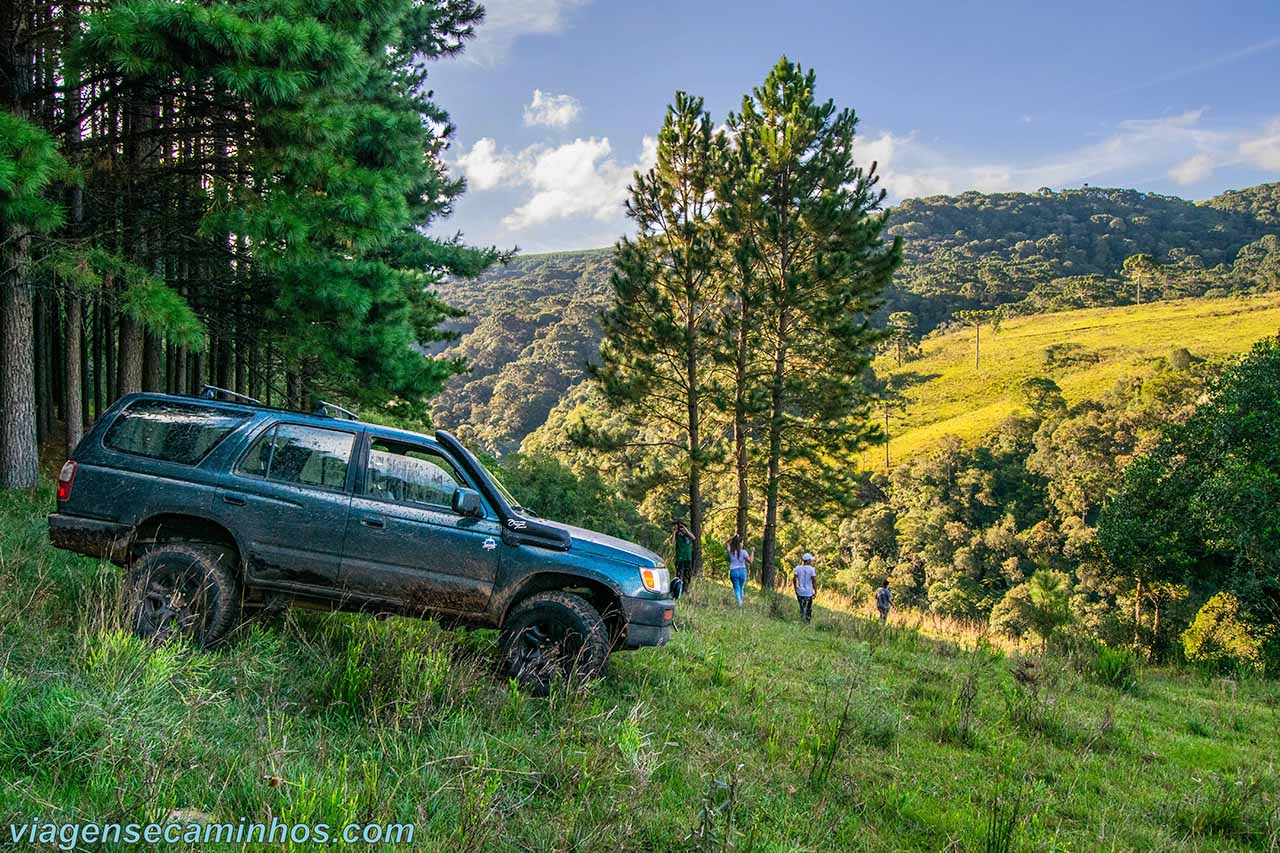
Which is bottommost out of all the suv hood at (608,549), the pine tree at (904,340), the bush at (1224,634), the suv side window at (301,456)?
the bush at (1224,634)

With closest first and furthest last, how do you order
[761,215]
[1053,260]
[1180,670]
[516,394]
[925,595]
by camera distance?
[1180,670]
[761,215]
[925,595]
[516,394]
[1053,260]

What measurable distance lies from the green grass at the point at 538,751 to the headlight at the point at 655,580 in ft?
2.65

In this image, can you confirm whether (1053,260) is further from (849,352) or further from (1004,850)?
(1004,850)

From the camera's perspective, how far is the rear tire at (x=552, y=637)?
519cm

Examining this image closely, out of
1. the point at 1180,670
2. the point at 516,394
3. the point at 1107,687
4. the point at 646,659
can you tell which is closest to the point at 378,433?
the point at 646,659

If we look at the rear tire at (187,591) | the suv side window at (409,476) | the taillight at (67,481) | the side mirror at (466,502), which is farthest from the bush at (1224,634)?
the taillight at (67,481)

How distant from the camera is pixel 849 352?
23875 mm

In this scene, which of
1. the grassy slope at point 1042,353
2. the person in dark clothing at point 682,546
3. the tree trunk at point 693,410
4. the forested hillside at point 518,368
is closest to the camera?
the person in dark clothing at point 682,546

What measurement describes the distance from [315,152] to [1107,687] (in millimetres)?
13782

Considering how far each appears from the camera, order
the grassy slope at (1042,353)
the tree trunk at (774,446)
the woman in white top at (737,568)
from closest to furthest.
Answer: the woman in white top at (737,568) → the tree trunk at (774,446) → the grassy slope at (1042,353)

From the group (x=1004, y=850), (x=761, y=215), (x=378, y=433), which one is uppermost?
(x=761, y=215)

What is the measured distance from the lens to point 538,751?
382 centimetres

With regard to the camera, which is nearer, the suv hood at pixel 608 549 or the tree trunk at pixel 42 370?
the suv hood at pixel 608 549

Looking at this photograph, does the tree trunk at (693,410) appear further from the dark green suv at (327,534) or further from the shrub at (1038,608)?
the dark green suv at (327,534)
